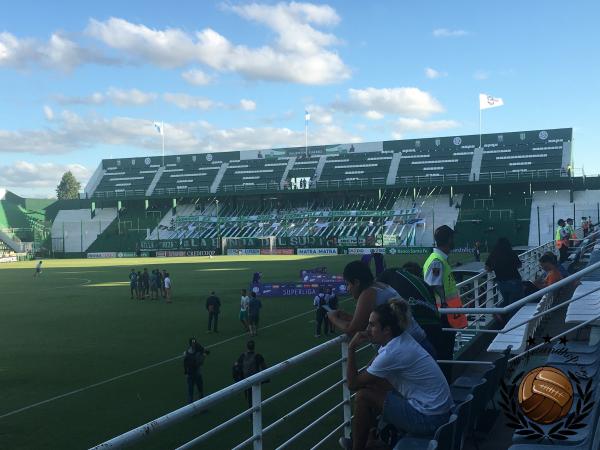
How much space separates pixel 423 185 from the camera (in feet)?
240

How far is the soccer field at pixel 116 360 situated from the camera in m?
9.96

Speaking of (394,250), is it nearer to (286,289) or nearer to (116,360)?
(286,289)

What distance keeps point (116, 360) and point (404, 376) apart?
1255 centimetres

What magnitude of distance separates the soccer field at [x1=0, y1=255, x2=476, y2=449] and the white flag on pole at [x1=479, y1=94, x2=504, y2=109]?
5266cm

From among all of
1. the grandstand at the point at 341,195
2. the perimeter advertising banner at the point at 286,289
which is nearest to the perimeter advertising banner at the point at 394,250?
the grandstand at the point at 341,195

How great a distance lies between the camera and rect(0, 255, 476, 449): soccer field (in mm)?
9961

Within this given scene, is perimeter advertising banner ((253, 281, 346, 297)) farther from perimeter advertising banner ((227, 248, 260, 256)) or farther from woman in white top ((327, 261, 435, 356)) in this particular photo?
perimeter advertising banner ((227, 248, 260, 256))

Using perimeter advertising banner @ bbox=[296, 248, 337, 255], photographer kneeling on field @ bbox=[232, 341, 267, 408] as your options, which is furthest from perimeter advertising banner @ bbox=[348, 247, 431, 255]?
photographer kneeling on field @ bbox=[232, 341, 267, 408]

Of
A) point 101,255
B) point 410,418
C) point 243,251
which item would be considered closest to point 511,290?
point 410,418

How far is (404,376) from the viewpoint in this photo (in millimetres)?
4062

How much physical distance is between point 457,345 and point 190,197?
77831 millimetres

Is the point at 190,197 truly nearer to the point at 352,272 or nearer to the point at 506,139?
the point at 506,139

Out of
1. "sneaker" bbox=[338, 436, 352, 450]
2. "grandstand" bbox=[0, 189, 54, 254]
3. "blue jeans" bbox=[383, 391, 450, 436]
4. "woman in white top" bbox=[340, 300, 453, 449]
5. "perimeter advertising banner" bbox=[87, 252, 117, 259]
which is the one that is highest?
"grandstand" bbox=[0, 189, 54, 254]

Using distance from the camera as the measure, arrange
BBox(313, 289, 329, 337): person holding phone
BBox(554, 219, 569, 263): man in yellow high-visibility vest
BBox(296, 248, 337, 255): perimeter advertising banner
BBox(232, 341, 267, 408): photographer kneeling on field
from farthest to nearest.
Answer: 1. BBox(296, 248, 337, 255): perimeter advertising banner
2. BBox(313, 289, 329, 337): person holding phone
3. BBox(554, 219, 569, 263): man in yellow high-visibility vest
4. BBox(232, 341, 267, 408): photographer kneeling on field
